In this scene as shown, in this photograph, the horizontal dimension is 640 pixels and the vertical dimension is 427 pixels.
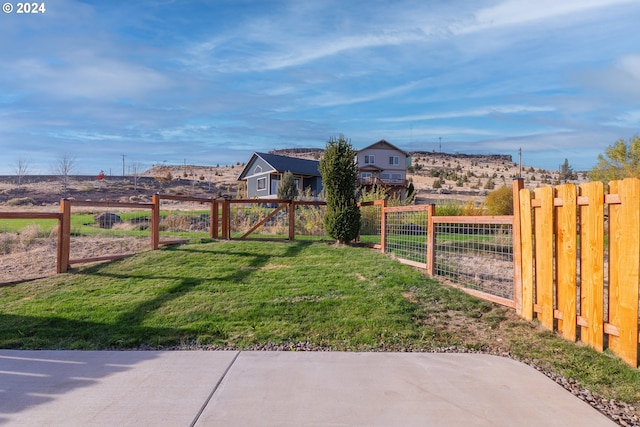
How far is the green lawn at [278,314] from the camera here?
559 centimetres

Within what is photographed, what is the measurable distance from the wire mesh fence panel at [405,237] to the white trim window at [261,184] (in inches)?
1345

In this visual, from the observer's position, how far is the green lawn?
559 cm

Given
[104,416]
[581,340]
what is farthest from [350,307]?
[104,416]

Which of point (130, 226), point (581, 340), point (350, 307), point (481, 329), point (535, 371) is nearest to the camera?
point (535, 371)

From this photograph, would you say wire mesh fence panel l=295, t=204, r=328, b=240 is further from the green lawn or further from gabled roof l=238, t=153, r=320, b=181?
gabled roof l=238, t=153, r=320, b=181

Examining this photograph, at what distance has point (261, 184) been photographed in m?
46.4

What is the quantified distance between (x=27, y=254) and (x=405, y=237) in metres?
9.38

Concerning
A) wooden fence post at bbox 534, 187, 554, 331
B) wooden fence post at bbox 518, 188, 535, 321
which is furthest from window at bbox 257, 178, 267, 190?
wooden fence post at bbox 534, 187, 554, 331

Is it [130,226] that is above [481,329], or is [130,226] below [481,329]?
above

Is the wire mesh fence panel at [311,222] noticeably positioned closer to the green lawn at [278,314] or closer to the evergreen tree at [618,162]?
the green lawn at [278,314]

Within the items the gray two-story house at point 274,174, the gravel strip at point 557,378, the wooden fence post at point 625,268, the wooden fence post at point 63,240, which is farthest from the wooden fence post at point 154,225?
the gray two-story house at point 274,174

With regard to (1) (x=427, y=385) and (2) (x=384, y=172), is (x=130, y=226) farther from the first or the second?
(2) (x=384, y=172)

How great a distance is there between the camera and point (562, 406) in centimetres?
401

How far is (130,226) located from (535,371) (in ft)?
48.4
